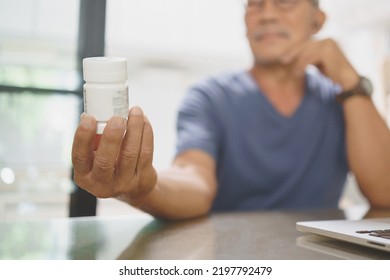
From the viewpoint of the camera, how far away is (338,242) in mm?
681

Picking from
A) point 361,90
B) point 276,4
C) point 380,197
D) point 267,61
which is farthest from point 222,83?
point 380,197

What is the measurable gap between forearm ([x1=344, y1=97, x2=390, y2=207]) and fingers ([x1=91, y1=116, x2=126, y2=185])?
683 millimetres

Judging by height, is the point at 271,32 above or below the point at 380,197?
above

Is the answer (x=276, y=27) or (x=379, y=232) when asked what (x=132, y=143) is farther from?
(x=276, y=27)

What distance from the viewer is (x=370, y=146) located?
1.13 m

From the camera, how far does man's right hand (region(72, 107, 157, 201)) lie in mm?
586

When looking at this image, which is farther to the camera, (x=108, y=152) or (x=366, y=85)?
(x=366, y=85)

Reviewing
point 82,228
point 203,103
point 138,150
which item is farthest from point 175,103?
point 138,150

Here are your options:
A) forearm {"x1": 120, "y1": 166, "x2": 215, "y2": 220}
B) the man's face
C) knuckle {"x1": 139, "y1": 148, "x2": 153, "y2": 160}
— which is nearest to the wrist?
the man's face

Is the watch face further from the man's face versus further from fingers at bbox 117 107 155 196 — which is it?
fingers at bbox 117 107 155 196

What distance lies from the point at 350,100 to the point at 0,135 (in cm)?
91

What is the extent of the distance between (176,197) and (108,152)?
28cm

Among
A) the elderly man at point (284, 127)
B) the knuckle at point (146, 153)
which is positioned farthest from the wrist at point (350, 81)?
the knuckle at point (146, 153)
